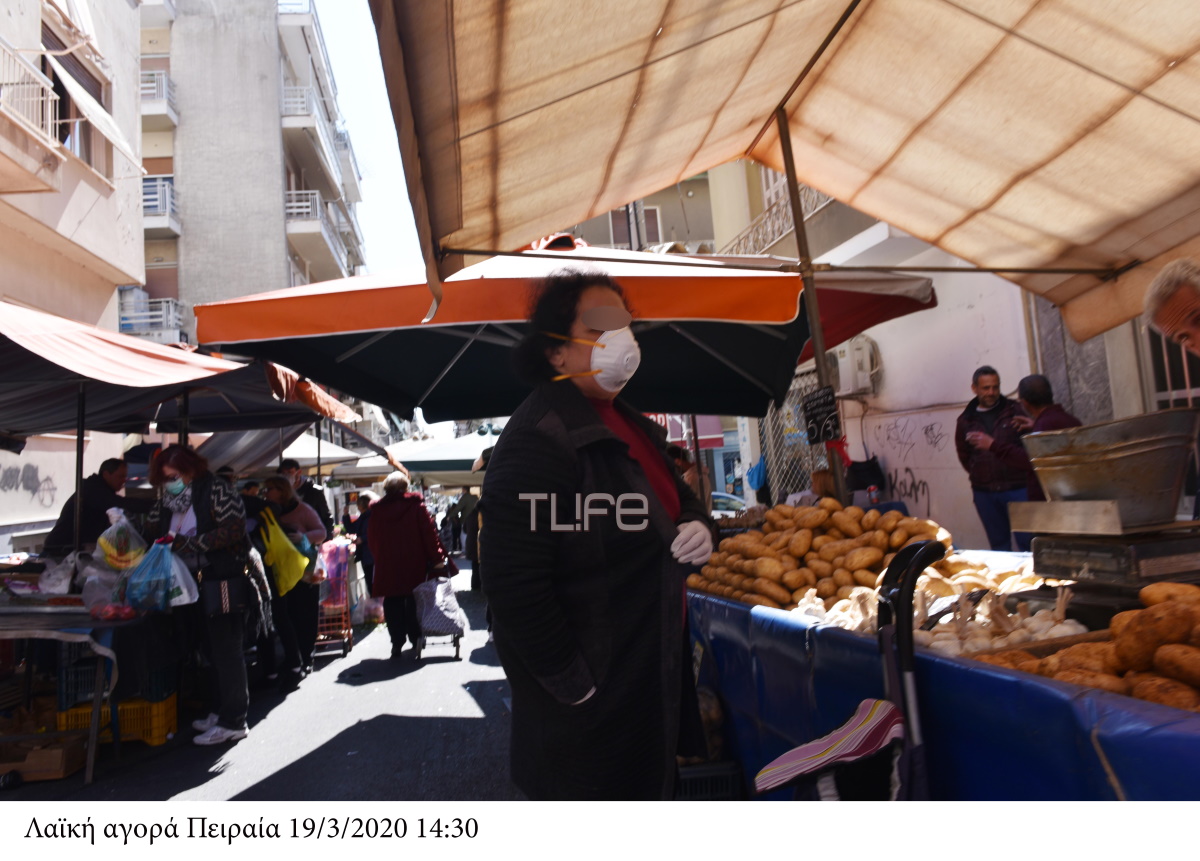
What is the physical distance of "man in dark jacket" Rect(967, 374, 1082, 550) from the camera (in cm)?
519

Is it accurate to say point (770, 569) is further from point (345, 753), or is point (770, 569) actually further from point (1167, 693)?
point (345, 753)

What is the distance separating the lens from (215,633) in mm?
5172

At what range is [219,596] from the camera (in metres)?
5.11

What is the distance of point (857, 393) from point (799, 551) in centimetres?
843

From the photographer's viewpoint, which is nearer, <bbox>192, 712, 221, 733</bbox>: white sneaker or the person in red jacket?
<bbox>192, 712, 221, 733</bbox>: white sneaker

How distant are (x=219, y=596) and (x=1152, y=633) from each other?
5120mm

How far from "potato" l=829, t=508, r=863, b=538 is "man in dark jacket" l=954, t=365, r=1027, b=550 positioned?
2637 millimetres

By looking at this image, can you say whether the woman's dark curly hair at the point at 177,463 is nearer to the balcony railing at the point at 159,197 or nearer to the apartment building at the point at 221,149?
the apartment building at the point at 221,149

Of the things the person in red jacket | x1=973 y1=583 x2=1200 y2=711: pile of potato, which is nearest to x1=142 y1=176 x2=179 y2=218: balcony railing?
the person in red jacket

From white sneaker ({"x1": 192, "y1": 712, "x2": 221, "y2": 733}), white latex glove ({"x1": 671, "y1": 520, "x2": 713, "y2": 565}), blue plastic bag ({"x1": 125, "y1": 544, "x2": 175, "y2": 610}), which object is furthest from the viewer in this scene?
white sneaker ({"x1": 192, "y1": 712, "x2": 221, "y2": 733})

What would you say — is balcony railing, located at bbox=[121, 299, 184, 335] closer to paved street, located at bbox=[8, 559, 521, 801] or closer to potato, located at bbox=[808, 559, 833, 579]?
paved street, located at bbox=[8, 559, 521, 801]

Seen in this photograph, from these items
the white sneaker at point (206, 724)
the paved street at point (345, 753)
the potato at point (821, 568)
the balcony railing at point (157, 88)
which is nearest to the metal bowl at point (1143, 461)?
the potato at point (821, 568)
